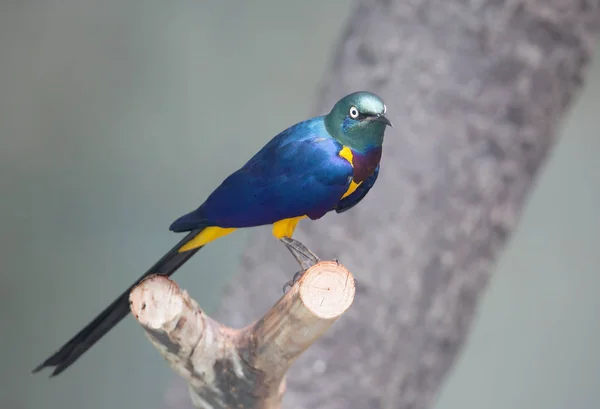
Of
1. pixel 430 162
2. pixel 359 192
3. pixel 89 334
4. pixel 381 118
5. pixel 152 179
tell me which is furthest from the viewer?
pixel 152 179

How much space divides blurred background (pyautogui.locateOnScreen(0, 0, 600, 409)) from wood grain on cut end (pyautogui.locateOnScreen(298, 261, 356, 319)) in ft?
4.89

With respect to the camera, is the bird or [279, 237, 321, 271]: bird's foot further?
[279, 237, 321, 271]: bird's foot

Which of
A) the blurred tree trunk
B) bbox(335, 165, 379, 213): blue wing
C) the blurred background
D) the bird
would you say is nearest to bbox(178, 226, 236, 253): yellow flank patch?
the bird

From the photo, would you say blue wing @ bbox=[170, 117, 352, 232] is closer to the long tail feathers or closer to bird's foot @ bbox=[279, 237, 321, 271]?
bird's foot @ bbox=[279, 237, 321, 271]

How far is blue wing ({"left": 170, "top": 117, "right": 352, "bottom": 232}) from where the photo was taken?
0.87 meters

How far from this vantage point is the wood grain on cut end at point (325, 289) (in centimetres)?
95

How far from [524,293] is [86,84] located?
161 cm

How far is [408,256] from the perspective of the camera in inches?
65.5

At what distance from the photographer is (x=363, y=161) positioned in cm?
88

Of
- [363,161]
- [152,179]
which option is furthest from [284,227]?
[152,179]

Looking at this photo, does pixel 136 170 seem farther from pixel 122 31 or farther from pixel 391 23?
pixel 391 23

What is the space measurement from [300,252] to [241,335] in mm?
201

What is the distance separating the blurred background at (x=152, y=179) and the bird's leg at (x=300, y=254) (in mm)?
1386

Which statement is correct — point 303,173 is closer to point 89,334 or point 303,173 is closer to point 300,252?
point 300,252
